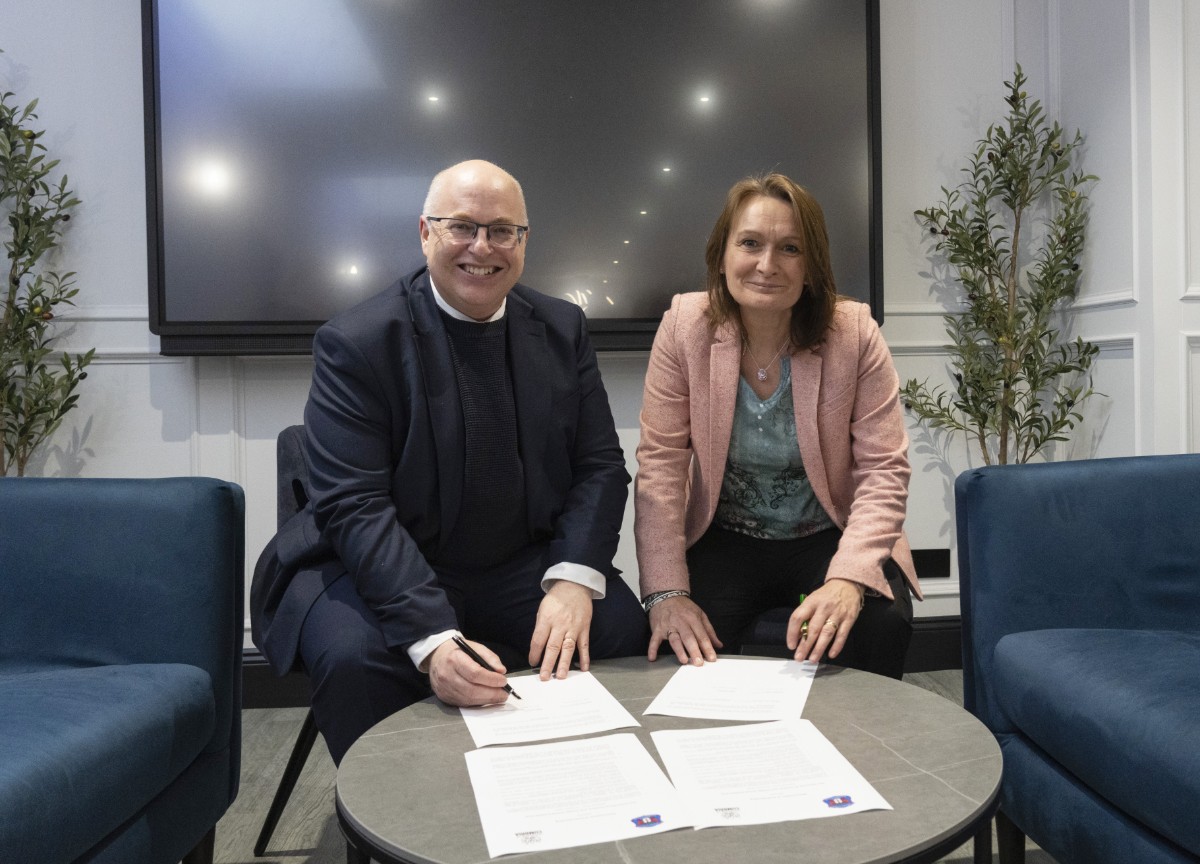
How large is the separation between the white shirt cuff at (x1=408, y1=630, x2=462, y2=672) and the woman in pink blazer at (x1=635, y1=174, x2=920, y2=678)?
0.44 m

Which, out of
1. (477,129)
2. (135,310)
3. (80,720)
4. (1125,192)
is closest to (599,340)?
(477,129)

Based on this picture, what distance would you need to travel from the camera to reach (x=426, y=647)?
5.00 ft

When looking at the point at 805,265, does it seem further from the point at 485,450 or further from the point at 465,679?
the point at 465,679

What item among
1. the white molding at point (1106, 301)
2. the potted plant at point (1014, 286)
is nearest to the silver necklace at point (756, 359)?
the potted plant at point (1014, 286)

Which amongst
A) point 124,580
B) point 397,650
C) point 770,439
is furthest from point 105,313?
point 770,439

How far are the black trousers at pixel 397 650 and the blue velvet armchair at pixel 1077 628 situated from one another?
2.14ft

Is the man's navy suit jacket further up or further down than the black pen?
further up

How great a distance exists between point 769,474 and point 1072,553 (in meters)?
0.58

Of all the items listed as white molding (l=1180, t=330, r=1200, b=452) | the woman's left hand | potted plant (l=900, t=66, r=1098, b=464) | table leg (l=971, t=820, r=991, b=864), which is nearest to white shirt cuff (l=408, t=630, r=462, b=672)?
the woman's left hand

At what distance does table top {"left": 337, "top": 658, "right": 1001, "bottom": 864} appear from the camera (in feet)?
3.01

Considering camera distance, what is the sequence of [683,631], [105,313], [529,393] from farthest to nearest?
1. [105,313]
2. [529,393]
3. [683,631]

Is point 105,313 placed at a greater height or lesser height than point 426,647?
greater

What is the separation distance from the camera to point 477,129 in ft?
9.55

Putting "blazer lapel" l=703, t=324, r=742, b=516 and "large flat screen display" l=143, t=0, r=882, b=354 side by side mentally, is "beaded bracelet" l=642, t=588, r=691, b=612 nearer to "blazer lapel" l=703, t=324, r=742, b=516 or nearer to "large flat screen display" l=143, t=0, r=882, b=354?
"blazer lapel" l=703, t=324, r=742, b=516
